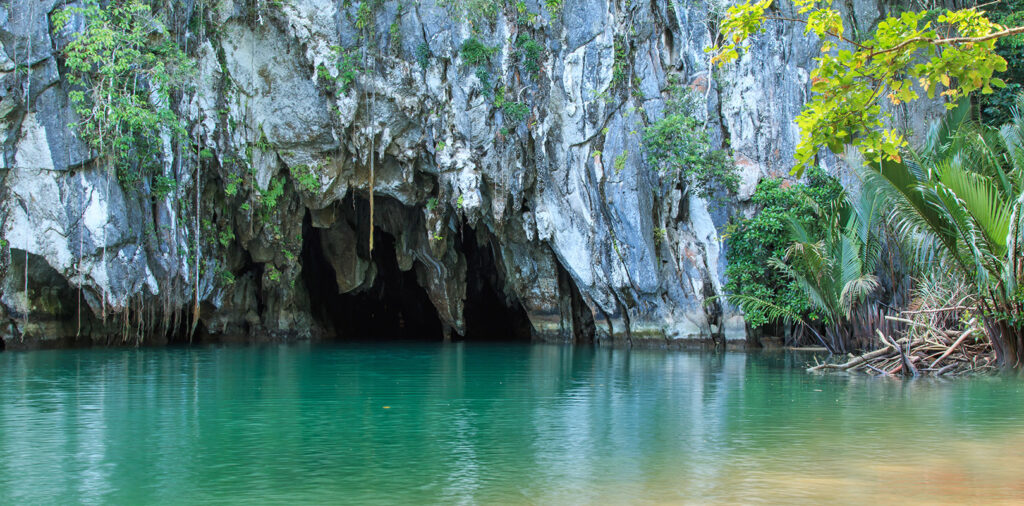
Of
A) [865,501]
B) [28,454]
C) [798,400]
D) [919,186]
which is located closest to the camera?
→ [865,501]

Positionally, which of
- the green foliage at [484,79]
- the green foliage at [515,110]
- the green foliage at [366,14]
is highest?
the green foliage at [366,14]

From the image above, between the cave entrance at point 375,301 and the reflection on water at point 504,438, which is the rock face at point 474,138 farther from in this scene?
the reflection on water at point 504,438

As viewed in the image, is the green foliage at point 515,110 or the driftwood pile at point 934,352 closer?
the driftwood pile at point 934,352

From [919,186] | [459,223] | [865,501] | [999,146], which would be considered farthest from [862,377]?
[459,223]

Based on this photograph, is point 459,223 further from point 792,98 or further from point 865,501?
point 865,501

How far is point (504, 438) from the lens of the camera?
694 cm

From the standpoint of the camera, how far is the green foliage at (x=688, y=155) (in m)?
19.4

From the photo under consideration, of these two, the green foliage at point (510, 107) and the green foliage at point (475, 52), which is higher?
the green foliage at point (475, 52)

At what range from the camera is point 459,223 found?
2380 centimetres

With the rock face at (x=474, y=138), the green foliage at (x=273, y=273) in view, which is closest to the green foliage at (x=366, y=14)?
the rock face at (x=474, y=138)

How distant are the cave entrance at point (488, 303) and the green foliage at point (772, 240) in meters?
8.55

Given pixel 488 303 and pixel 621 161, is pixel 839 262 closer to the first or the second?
pixel 621 161

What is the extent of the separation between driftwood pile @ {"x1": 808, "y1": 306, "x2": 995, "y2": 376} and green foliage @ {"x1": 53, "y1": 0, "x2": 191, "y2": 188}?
15128 millimetres

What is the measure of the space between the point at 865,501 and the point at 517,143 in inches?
652
